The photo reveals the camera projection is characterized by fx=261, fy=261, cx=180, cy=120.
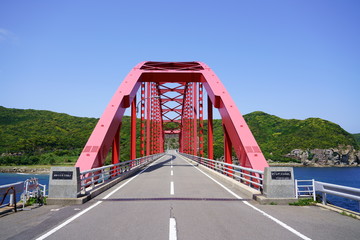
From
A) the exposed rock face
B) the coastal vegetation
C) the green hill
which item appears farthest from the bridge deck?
the exposed rock face

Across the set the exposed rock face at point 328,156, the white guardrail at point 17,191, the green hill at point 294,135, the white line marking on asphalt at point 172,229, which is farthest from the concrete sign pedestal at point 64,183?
the exposed rock face at point 328,156

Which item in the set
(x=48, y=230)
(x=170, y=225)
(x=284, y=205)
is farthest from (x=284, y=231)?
(x=48, y=230)

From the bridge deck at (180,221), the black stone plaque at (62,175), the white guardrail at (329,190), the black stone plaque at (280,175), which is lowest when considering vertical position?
the bridge deck at (180,221)

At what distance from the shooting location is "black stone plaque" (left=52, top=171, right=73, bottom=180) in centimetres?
868

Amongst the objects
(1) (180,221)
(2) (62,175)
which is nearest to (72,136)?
(2) (62,175)

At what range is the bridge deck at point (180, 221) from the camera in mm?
5035

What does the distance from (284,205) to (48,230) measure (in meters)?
6.67

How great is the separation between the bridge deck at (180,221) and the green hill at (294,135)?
103183mm

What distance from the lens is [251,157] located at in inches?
475

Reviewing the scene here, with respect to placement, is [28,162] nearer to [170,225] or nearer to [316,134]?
[170,225]

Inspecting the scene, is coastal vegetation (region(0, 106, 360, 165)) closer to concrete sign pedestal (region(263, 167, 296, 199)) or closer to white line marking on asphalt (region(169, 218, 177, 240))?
concrete sign pedestal (region(263, 167, 296, 199))

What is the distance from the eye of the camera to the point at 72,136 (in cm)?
10619

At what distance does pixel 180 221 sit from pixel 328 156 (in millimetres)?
113256

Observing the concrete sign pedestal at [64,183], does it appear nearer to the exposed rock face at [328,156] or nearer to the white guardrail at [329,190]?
the white guardrail at [329,190]
